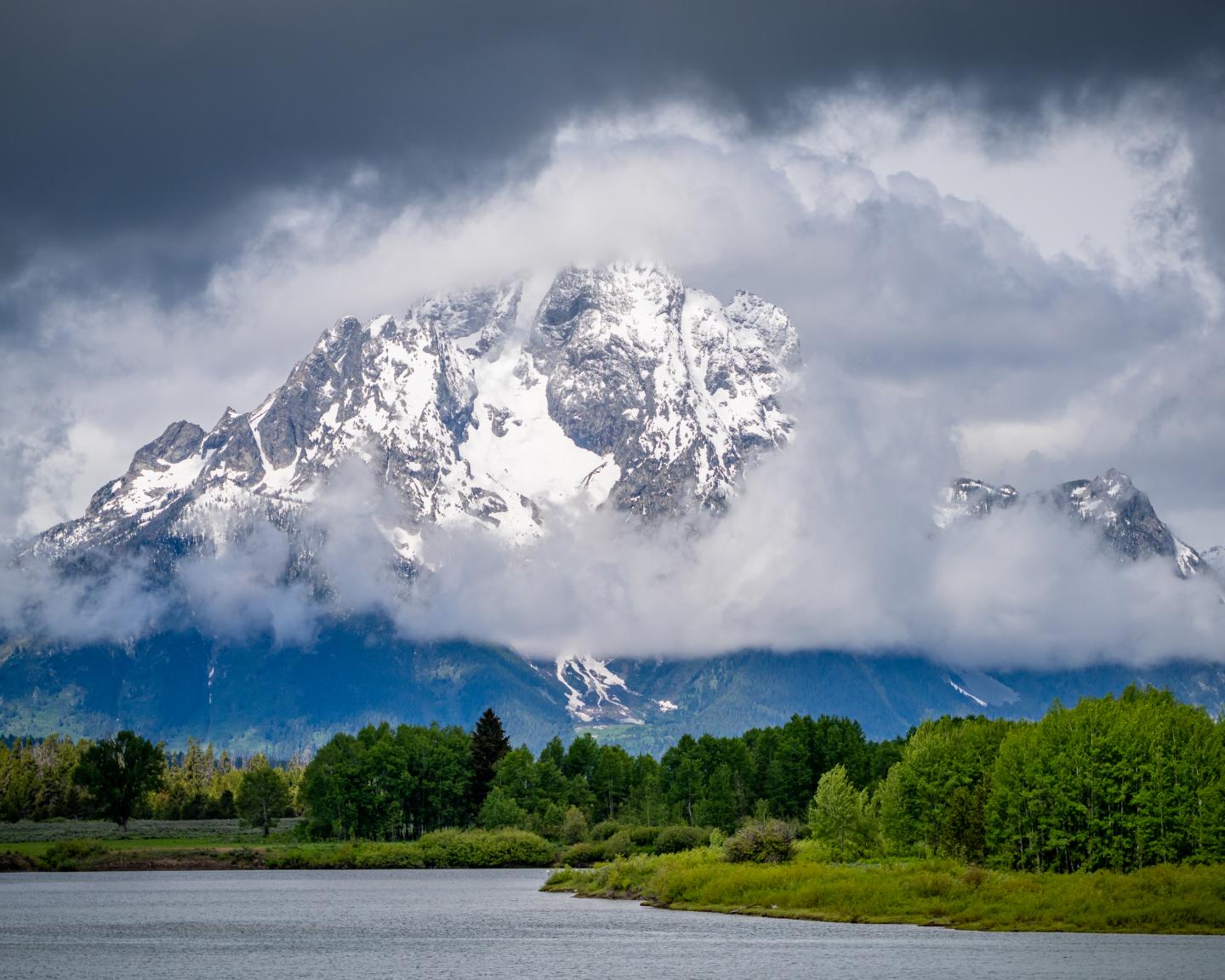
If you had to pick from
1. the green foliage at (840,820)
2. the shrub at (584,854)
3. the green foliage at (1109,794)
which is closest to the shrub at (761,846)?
the green foliage at (840,820)

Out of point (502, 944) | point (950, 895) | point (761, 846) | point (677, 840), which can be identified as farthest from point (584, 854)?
point (502, 944)

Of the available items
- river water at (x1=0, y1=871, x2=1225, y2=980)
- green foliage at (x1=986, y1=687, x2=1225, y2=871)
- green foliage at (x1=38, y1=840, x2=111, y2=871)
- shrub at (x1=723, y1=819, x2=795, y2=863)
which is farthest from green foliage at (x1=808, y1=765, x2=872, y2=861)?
green foliage at (x1=38, y1=840, x2=111, y2=871)

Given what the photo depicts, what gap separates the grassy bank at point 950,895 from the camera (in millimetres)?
101375

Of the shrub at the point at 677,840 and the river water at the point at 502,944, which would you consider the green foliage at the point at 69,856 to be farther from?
the shrub at the point at 677,840

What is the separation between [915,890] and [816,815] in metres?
43.4

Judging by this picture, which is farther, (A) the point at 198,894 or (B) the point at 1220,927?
(A) the point at 198,894

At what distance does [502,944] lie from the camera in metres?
102

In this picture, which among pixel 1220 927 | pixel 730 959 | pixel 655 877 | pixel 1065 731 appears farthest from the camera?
pixel 655 877

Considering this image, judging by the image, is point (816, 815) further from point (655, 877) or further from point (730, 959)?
point (730, 959)

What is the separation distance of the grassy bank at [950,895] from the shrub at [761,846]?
238 centimetres

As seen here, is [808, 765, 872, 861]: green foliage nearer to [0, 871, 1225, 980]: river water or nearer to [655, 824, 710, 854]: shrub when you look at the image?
[655, 824, 710, 854]: shrub

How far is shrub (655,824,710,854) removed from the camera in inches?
7141

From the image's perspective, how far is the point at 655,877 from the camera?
13788cm

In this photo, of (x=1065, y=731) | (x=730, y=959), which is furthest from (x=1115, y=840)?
(x=730, y=959)
